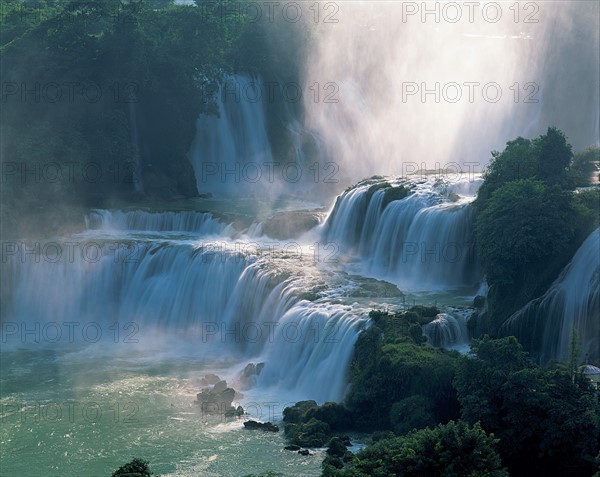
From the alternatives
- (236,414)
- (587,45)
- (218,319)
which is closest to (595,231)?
(236,414)

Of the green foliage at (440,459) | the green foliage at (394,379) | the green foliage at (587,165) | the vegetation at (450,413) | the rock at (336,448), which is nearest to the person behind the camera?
the green foliage at (440,459)

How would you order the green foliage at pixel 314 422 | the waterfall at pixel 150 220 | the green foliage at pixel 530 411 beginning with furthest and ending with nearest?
the waterfall at pixel 150 220 → the green foliage at pixel 314 422 → the green foliage at pixel 530 411

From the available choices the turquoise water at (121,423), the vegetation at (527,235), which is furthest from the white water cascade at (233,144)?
the vegetation at (527,235)

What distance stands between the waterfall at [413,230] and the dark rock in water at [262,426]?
9403 millimetres

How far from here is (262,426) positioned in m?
27.6

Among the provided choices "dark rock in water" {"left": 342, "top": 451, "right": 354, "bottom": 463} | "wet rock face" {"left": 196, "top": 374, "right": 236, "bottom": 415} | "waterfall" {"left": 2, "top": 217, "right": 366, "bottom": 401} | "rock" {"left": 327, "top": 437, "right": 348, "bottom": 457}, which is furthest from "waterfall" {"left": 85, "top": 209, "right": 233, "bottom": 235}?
"dark rock in water" {"left": 342, "top": 451, "right": 354, "bottom": 463}

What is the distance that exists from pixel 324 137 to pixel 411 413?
1343 inches

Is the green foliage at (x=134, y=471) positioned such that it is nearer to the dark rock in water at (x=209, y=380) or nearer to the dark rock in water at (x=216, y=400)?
the dark rock in water at (x=216, y=400)

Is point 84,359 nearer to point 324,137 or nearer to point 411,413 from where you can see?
point 411,413

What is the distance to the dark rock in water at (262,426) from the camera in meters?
27.4

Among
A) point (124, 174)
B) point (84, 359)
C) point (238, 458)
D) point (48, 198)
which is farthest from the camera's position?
point (124, 174)

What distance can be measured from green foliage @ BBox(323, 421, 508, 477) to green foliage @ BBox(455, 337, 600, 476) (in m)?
3.24

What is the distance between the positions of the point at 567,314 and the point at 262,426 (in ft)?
27.5

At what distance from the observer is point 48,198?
45.3 metres
